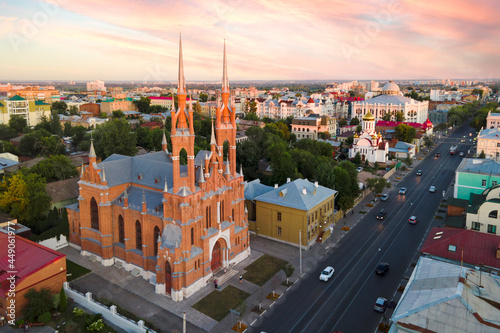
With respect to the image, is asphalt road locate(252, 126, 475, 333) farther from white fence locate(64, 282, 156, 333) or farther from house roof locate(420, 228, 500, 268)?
white fence locate(64, 282, 156, 333)

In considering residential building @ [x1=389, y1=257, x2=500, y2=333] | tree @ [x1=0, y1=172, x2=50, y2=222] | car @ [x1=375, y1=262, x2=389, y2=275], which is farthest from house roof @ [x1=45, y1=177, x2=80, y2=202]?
residential building @ [x1=389, y1=257, x2=500, y2=333]

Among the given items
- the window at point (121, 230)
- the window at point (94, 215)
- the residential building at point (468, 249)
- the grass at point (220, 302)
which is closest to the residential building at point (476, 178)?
the residential building at point (468, 249)

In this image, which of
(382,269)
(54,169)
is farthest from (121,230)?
(382,269)

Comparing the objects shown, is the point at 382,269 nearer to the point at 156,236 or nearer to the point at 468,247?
the point at 468,247

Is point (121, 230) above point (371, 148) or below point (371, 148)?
below

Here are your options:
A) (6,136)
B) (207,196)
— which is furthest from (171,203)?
(6,136)

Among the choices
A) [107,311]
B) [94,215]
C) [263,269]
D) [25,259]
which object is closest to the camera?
[107,311]
